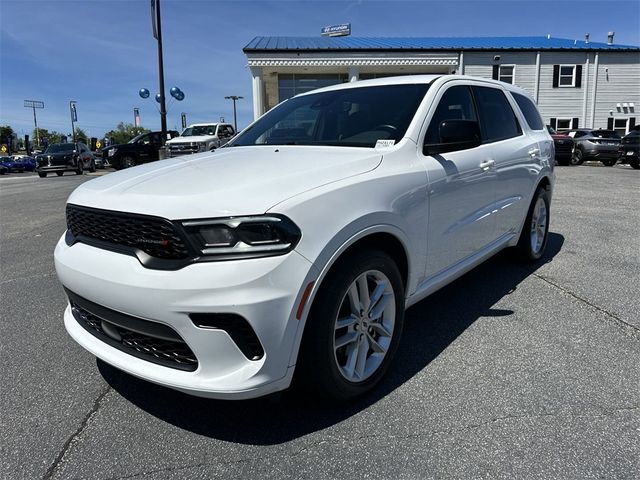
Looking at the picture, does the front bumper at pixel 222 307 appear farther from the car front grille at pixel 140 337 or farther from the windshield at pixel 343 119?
the windshield at pixel 343 119

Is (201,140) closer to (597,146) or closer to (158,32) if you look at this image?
(158,32)

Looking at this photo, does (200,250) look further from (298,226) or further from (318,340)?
(318,340)

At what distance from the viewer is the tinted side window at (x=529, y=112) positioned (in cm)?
480

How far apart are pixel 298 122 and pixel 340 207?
63.6 inches

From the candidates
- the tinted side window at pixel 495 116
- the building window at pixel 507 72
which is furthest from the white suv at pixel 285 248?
the building window at pixel 507 72

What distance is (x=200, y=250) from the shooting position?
77.3 inches

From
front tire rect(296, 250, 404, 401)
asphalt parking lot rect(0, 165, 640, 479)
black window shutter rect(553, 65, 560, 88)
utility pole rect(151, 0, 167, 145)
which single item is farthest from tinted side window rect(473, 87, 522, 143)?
black window shutter rect(553, 65, 560, 88)

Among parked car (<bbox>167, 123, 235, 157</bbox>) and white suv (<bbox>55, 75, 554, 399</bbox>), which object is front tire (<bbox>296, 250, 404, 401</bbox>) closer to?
white suv (<bbox>55, 75, 554, 399</bbox>)

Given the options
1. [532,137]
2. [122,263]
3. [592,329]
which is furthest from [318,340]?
[532,137]

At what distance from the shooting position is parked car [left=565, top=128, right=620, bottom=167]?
2030 cm

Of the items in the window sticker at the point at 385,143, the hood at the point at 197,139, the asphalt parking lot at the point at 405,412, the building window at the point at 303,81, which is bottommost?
the asphalt parking lot at the point at 405,412

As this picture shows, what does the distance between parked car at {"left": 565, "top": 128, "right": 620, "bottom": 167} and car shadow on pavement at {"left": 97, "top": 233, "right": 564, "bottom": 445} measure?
20.4m

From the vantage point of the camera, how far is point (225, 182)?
7.31 ft

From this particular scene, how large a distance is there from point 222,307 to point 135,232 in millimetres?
581
